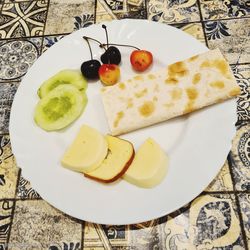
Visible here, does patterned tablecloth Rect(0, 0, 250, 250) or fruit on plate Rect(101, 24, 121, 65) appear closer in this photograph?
patterned tablecloth Rect(0, 0, 250, 250)

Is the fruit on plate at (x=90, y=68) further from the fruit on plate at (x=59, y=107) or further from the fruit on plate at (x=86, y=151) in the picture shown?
the fruit on plate at (x=86, y=151)

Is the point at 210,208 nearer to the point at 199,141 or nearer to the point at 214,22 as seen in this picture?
the point at 199,141

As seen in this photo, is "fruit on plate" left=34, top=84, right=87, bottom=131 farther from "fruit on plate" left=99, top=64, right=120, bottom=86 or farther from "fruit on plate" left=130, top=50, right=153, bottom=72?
"fruit on plate" left=130, top=50, right=153, bottom=72

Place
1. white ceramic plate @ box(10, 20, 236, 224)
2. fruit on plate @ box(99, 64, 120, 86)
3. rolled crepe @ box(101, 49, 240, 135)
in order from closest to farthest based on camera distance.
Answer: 1. white ceramic plate @ box(10, 20, 236, 224)
2. rolled crepe @ box(101, 49, 240, 135)
3. fruit on plate @ box(99, 64, 120, 86)

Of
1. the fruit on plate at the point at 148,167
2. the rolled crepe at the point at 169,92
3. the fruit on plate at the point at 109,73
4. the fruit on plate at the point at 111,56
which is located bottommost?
the fruit on plate at the point at 148,167

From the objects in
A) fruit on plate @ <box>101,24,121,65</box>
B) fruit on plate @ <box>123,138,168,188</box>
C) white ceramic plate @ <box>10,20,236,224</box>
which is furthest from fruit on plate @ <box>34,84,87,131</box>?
fruit on plate @ <box>123,138,168,188</box>

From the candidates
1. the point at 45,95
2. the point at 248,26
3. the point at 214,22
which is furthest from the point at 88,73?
the point at 248,26

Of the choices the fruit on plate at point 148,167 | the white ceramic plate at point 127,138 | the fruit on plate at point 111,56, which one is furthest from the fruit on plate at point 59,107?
the fruit on plate at point 148,167
